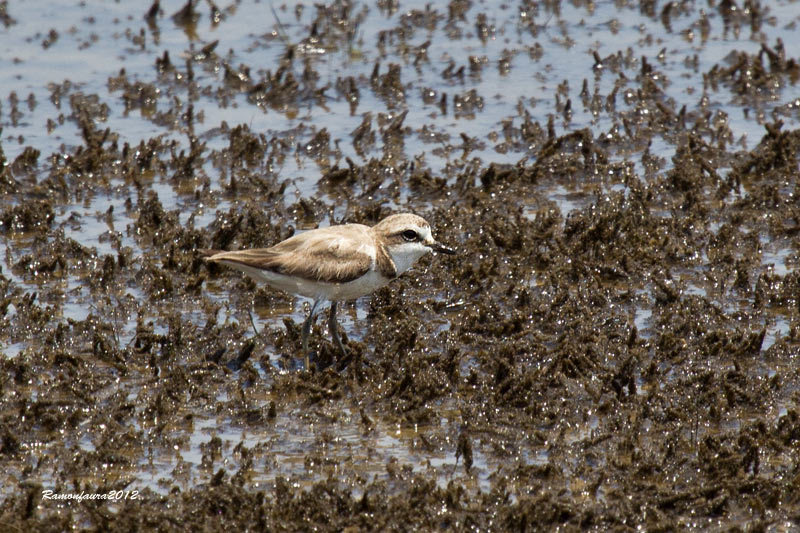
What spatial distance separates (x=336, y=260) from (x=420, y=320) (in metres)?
1.20

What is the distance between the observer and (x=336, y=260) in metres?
9.50

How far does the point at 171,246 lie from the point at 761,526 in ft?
21.3

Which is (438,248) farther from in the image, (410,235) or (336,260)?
(336,260)

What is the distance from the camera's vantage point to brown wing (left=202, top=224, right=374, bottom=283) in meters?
9.43

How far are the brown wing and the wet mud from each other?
0.62 metres

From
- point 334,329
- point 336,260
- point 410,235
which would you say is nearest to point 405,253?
point 410,235

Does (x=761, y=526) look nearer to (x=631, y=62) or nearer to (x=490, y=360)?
(x=490, y=360)

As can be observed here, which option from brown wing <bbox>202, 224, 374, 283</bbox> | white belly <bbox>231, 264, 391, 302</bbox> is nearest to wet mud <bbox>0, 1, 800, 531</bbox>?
white belly <bbox>231, 264, 391, 302</bbox>

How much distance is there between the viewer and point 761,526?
702cm

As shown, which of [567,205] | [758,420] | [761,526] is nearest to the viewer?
[761,526]

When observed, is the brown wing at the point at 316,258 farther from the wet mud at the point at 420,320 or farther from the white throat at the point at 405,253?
the wet mud at the point at 420,320

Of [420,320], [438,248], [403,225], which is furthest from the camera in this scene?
[420,320]

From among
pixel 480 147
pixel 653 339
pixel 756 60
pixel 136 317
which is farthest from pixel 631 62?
pixel 136 317

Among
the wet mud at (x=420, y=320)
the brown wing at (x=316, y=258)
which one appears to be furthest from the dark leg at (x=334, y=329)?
the brown wing at (x=316, y=258)
